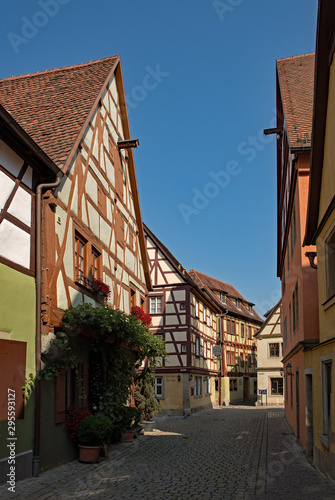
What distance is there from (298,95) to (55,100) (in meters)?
7.56

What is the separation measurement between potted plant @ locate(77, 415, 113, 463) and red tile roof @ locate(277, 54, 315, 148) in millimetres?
8039

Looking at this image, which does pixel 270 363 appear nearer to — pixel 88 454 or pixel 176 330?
pixel 176 330

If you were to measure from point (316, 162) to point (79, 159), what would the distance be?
582 cm

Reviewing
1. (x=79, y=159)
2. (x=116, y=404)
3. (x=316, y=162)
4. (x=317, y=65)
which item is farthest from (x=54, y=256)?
(x=317, y=65)

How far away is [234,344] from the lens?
147 ft

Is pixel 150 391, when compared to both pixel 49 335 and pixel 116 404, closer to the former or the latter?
pixel 116 404

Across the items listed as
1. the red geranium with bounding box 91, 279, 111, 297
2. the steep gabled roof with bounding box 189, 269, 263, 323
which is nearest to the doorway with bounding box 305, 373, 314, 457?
the red geranium with bounding box 91, 279, 111, 297

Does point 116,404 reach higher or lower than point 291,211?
lower

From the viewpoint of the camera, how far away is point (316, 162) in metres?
10.2

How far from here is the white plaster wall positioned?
9.13 metres

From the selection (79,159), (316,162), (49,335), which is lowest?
(49,335)

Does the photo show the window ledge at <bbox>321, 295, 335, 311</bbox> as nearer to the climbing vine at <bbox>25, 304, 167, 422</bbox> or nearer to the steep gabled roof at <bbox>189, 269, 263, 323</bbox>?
the climbing vine at <bbox>25, 304, 167, 422</bbox>

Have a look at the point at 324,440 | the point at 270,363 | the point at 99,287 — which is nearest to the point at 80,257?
the point at 99,287
